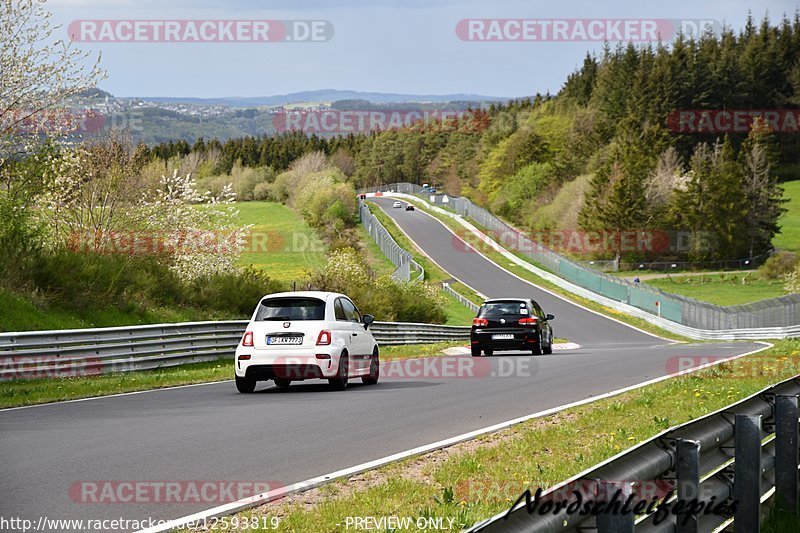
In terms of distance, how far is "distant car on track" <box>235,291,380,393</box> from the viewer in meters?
16.9

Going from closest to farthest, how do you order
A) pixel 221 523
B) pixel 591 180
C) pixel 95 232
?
pixel 221 523 < pixel 95 232 < pixel 591 180

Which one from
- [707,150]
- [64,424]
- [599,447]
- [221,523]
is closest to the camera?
[221,523]

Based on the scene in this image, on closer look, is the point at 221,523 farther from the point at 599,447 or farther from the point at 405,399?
the point at 405,399

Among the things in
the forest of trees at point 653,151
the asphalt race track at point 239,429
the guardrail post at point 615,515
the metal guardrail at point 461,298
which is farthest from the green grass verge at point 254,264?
the forest of trees at point 653,151

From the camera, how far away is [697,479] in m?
5.35

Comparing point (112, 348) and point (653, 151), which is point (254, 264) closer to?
point (653, 151)

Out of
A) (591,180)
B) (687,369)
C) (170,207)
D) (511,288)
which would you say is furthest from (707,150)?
(687,369)

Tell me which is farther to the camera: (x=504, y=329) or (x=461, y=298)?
(x=461, y=298)

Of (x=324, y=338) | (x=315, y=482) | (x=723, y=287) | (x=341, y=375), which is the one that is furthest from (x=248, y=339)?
(x=723, y=287)

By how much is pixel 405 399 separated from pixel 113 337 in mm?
7568

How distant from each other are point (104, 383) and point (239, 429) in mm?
7328

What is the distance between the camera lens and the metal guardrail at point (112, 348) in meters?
18.3

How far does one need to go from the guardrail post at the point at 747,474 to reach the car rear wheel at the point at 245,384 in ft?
38.2

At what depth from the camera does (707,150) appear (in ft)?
443
